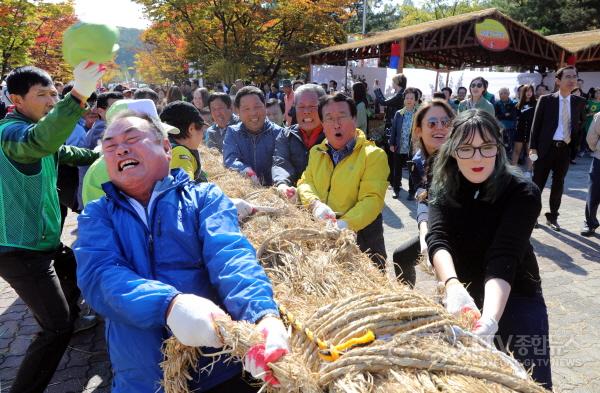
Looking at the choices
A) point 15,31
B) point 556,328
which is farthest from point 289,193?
point 15,31

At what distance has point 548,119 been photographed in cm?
584

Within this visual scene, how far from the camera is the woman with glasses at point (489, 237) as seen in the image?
187cm

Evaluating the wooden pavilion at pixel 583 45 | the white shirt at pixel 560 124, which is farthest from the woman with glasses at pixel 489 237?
the wooden pavilion at pixel 583 45

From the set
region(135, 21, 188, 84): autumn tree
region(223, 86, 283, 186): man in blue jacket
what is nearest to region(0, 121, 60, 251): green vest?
region(223, 86, 283, 186): man in blue jacket

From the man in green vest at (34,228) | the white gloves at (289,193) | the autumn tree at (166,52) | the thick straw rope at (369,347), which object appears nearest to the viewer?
the thick straw rope at (369,347)

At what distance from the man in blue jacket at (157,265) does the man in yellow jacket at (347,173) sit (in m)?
1.31

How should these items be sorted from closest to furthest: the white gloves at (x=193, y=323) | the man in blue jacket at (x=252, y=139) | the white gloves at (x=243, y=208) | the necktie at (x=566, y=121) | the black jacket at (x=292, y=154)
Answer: the white gloves at (x=193, y=323), the white gloves at (x=243, y=208), the black jacket at (x=292, y=154), the man in blue jacket at (x=252, y=139), the necktie at (x=566, y=121)

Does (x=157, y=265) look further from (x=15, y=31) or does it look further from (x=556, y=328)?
(x=15, y=31)

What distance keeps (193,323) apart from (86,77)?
1.59m

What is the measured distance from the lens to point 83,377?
125 inches

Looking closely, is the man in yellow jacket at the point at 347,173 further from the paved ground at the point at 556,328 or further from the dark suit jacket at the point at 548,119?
the dark suit jacket at the point at 548,119

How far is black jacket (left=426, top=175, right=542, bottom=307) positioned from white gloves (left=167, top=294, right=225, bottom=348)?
122 centimetres

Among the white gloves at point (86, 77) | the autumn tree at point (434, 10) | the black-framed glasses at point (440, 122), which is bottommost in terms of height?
the black-framed glasses at point (440, 122)

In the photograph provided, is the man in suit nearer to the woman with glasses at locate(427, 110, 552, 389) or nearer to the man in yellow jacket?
the man in yellow jacket
